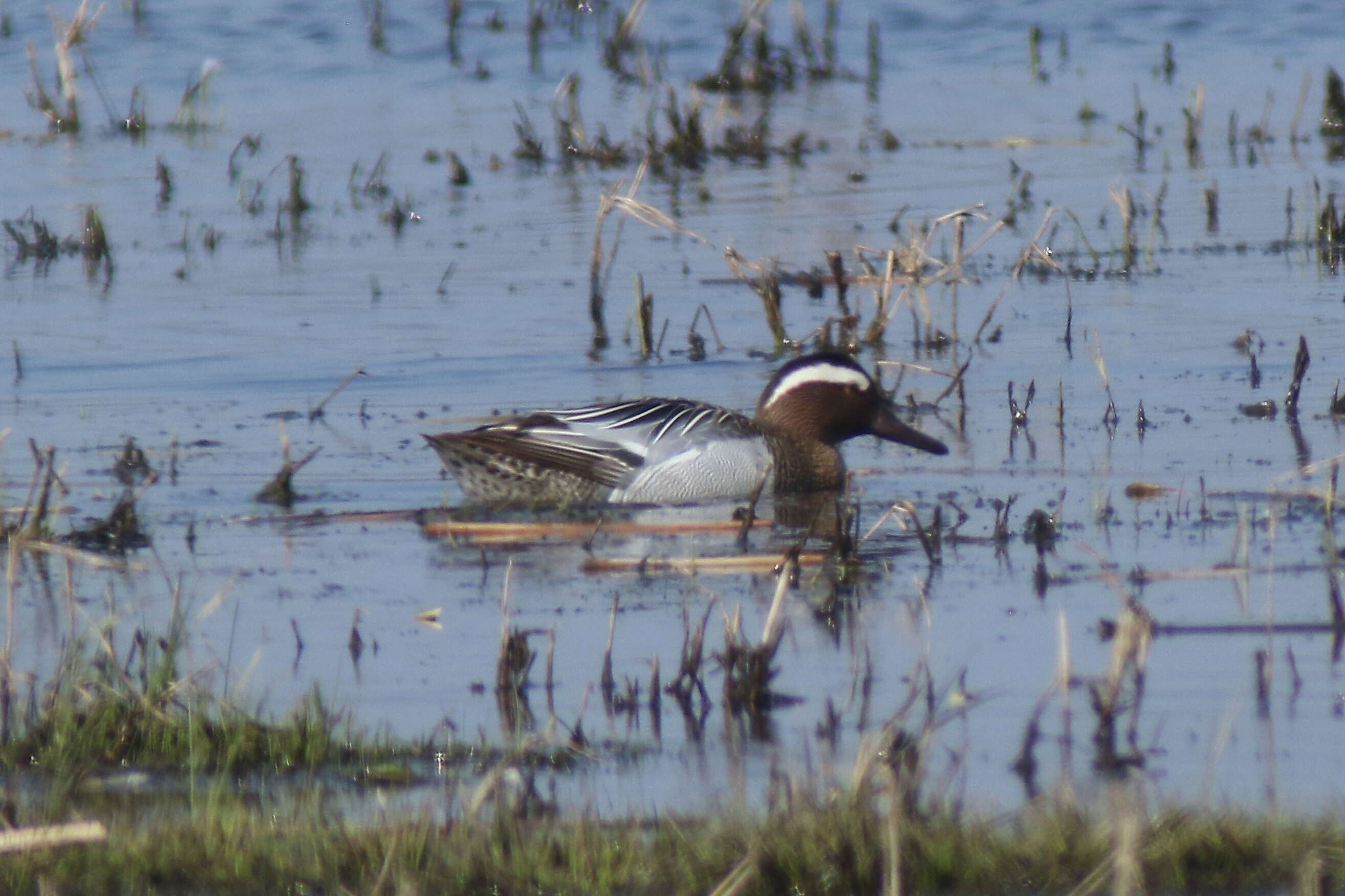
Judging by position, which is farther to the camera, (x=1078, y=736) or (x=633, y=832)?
(x=1078, y=736)

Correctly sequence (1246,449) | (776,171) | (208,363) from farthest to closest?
(776,171) < (208,363) < (1246,449)

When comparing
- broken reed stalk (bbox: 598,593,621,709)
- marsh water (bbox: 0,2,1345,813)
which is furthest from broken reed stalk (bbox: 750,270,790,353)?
broken reed stalk (bbox: 598,593,621,709)

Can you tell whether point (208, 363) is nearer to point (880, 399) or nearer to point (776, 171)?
point (880, 399)

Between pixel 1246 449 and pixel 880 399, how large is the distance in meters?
1.36

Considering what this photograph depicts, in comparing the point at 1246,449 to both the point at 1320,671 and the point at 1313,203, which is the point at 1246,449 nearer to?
the point at 1320,671

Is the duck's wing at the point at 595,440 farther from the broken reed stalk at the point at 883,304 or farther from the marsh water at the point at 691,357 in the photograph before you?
the broken reed stalk at the point at 883,304

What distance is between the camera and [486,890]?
12.4 ft

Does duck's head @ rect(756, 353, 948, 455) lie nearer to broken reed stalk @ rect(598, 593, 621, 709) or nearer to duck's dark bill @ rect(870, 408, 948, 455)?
duck's dark bill @ rect(870, 408, 948, 455)

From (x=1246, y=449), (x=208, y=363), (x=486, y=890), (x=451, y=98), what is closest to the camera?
(x=486, y=890)

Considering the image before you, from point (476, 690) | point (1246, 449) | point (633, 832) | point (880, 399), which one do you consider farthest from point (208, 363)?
point (633, 832)

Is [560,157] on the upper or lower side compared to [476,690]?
upper

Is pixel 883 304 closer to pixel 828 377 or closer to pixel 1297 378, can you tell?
pixel 828 377

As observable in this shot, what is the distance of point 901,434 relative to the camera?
8.38m

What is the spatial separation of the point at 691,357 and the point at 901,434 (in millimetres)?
2159
